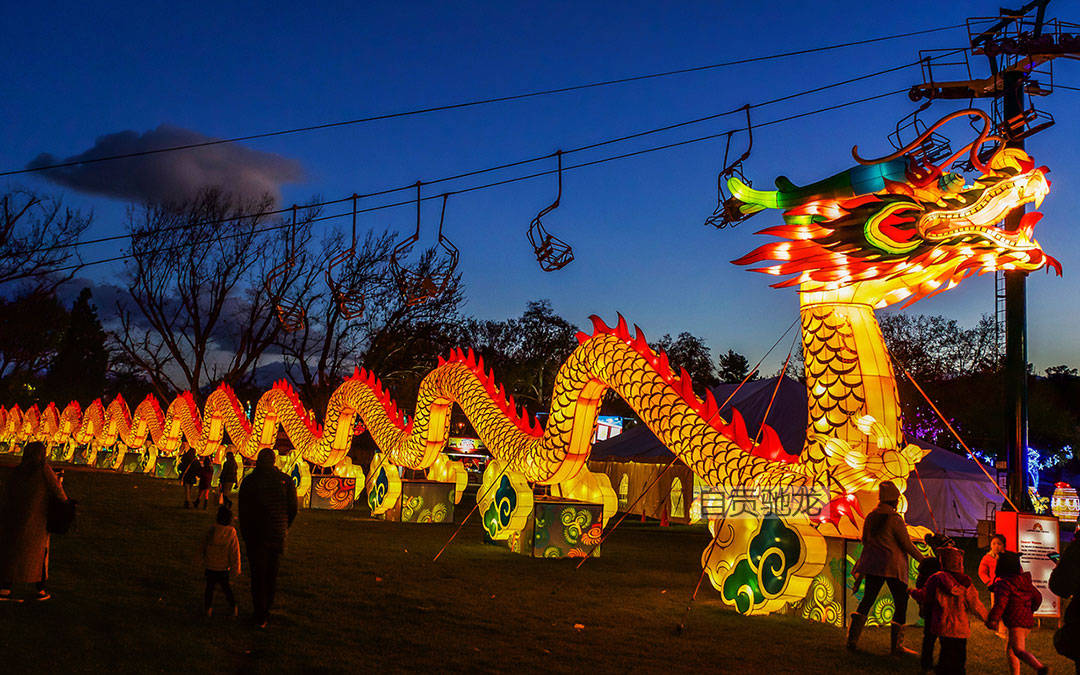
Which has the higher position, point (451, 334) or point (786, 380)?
point (451, 334)

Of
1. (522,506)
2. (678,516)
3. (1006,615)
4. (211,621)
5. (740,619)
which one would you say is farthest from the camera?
(678,516)

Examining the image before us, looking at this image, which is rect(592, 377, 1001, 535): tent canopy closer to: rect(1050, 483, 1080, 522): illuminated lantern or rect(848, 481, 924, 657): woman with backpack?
rect(1050, 483, 1080, 522): illuminated lantern

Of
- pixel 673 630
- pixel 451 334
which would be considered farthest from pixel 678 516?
pixel 673 630

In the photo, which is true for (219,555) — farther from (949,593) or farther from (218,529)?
(949,593)

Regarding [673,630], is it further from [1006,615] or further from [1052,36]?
[1052,36]

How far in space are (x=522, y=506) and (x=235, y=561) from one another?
6446mm

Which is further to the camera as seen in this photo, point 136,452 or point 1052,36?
point 136,452

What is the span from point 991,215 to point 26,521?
8222 mm

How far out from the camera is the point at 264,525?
6566 mm

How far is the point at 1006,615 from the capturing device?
18.9 feet

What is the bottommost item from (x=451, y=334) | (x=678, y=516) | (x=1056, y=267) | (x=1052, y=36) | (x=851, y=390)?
(x=678, y=516)

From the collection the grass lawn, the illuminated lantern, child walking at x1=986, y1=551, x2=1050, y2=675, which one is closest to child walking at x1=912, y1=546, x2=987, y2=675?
child walking at x1=986, y1=551, x2=1050, y2=675

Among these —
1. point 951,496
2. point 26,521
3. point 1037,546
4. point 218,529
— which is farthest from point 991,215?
point 951,496

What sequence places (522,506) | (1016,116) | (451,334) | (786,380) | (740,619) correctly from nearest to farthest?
(740,619) → (1016,116) → (522,506) → (786,380) → (451,334)
